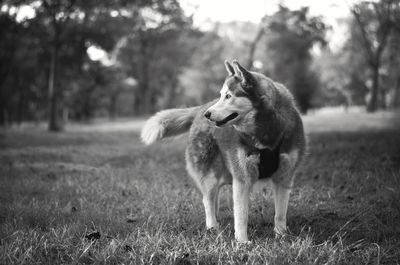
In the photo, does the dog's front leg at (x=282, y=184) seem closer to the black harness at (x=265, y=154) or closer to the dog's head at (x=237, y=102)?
the black harness at (x=265, y=154)

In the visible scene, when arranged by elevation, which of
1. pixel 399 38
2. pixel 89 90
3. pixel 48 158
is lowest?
pixel 48 158

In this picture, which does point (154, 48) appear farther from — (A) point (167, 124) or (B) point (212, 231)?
(B) point (212, 231)

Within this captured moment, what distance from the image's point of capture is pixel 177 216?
187 inches

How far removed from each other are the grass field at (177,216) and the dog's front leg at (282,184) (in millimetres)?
172

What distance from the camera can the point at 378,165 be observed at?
714cm

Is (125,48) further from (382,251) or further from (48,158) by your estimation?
(382,251)

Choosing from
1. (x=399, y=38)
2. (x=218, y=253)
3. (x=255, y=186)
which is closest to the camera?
(x=218, y=253)

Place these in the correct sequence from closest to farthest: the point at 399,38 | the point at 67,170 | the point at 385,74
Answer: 1. the point at 67,170
2. the point at 399,38
3. the point at 385,74

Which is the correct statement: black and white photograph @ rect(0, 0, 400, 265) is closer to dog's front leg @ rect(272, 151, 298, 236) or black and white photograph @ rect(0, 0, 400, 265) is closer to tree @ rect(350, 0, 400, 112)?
dog's front leg @ rect(272, 151, 298, 236)

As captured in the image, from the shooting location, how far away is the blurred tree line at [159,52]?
23531 mm

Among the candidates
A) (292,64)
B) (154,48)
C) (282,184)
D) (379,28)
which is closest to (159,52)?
(154,48)

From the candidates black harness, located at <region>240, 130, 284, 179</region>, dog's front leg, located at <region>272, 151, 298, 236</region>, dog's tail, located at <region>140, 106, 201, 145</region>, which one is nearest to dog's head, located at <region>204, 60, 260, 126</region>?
black harness, located at <region>240, 130, 284, 179</region>

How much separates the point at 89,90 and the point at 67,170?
110 feet

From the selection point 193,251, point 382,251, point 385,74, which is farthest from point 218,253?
point 385,74
